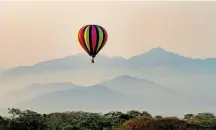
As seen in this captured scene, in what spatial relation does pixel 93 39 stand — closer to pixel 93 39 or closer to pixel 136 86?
pixel 93 39

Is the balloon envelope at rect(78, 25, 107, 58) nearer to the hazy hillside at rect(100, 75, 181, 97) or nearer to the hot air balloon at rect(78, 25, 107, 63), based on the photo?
the hot air balloon at rect(78, 25, 107, 63)

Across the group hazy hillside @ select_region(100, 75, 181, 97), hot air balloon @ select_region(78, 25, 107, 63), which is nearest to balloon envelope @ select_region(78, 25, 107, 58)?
hot air balloon @ select_region(78, 25, 107, 63)

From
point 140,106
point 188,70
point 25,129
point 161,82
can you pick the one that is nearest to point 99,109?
point 140,106

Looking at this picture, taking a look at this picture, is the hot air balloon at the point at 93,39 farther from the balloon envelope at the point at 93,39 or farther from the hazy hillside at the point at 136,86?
the hazy hillside at the point at 136,86

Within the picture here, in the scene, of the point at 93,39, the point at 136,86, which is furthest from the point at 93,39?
the point at 136,86

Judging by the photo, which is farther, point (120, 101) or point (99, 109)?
point (120, 101)

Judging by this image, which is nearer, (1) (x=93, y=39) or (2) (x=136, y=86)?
(1) (x=93, y=39)

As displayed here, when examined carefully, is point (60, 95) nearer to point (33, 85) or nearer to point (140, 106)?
Answer: point (33, 85)

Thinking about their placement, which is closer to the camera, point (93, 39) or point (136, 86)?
point (93, 39)

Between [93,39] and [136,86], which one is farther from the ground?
[136,86]
